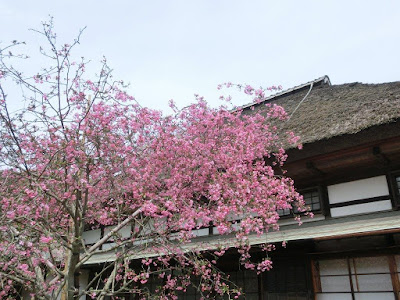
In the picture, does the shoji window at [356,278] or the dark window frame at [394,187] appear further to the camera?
the dark window frame at [394,187]

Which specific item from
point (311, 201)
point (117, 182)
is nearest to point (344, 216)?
point (311, 201)

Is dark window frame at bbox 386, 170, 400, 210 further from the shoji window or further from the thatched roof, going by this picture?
the thatched roof

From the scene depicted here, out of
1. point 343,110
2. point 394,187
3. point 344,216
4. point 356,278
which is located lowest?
point 356,278

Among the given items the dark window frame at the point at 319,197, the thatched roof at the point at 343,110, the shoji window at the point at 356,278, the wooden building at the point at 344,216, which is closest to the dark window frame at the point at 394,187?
the wooden building at the point at 344,216

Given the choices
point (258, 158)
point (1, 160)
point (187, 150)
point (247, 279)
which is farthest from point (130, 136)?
point (247, 279)

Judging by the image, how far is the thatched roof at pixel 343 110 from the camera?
6.58 meters

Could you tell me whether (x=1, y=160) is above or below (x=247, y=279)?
above

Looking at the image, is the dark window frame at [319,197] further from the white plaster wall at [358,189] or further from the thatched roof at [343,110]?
the thatched roof at [343,110]

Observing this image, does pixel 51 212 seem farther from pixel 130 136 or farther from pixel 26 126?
pixel 130 136

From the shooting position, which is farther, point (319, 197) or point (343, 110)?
point (343, 110)

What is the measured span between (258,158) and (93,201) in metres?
3.44

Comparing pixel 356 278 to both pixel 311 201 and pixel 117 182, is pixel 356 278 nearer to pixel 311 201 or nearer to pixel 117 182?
pixel 311 201

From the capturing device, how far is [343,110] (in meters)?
7.80

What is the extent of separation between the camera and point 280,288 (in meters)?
6.95
